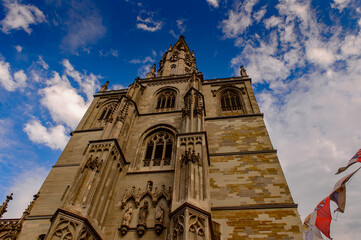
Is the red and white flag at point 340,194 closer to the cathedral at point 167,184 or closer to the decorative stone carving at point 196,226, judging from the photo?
the cathedral at point 167,184

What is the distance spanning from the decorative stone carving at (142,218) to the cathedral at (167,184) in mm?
33

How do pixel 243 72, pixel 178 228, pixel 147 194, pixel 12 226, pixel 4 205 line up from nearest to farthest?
pixel 178 228, pixel 12 226, pixel 147 194, pixel 4 205, pixel 243 72

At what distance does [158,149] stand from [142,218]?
4.24m

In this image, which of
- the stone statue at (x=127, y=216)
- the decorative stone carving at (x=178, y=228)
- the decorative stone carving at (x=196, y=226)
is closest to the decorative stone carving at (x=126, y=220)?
the stone statue at (x=127, y=216)

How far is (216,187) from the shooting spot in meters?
10.0

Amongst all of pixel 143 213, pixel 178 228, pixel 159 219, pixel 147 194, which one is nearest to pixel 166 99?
pixel 147 194

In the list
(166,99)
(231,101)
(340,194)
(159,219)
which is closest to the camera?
(340,194)

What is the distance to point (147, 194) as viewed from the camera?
31.1ft

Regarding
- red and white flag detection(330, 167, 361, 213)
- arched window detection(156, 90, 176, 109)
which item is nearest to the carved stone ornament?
red and white flag detection(330, 167, 361, 213)

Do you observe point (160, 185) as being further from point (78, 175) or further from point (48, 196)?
point (48, 196)

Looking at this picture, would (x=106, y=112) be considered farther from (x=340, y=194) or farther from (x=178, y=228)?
(x=340, y=194)

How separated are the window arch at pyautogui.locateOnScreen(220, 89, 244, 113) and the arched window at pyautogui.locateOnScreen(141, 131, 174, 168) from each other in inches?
182

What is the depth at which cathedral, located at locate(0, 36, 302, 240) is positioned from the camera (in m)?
7.33

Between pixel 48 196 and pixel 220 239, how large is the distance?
25.1 ft
